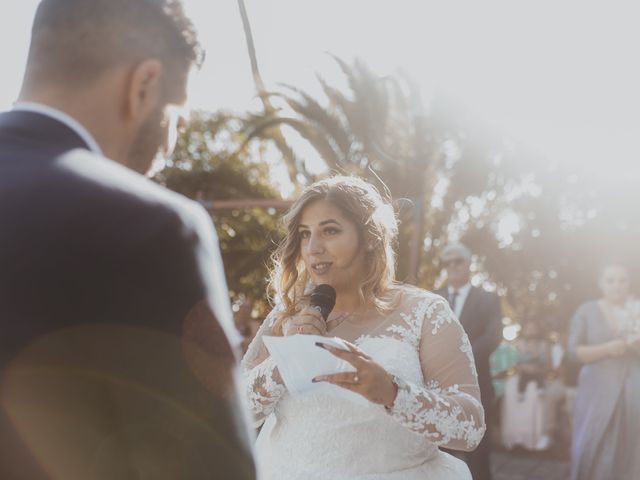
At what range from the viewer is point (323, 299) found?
271cm

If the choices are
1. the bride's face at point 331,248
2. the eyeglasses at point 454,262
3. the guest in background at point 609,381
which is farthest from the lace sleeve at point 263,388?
the eyeglasses at point 454,262

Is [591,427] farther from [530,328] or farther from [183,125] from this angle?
[183,125]

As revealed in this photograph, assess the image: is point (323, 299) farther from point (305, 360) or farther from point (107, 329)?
point (107, 329)

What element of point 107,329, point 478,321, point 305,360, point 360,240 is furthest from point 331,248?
point 478,321

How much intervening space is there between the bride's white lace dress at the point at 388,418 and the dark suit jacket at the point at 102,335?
5.30ft

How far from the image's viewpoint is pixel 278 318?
3.04 meters

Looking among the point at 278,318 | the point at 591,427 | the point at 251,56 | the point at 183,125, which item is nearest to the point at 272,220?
the point at 591,427

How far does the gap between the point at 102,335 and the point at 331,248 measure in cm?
206

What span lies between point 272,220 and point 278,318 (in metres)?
15.0

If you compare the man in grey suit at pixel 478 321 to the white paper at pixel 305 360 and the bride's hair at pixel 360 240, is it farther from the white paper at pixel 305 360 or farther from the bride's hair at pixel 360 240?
the white paper at pixel 305 360

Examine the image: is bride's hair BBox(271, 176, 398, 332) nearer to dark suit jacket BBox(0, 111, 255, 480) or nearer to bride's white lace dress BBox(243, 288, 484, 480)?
bride's white lace dress BBox(243, 288, 484, 480)

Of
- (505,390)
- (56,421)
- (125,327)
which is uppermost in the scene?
(125,327)

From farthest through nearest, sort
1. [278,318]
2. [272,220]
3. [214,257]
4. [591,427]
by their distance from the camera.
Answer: [272,220]
[591,427]
[278,318]
[214,257]

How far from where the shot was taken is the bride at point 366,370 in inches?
103
